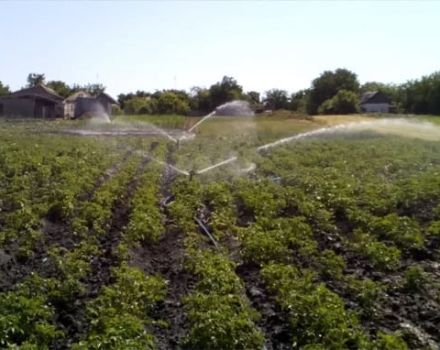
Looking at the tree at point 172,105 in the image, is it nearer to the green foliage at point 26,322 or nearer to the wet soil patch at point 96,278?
the wet soil patch at point 96,278

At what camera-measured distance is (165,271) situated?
33.1ft

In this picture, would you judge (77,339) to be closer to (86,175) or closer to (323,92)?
(86,175)

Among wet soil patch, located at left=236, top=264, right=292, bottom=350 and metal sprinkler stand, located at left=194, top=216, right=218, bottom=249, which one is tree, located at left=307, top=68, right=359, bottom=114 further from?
wet soil patch, located at left=236, top=264, right=292, bottom=350

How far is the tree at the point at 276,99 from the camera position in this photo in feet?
310

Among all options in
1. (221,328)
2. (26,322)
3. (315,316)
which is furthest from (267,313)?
(26,322)

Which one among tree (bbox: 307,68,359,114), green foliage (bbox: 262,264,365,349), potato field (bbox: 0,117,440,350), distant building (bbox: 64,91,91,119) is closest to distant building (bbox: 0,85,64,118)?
distant building (bbox: 64,91,91,119)

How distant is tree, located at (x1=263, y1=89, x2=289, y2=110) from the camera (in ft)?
310

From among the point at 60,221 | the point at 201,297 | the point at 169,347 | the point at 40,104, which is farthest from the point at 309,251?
the point at 40,104

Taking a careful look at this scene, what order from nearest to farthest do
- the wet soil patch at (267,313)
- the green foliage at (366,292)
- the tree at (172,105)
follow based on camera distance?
1. the wet soil patch at (267,313)
2. the green foliage at (366,292)
3. the tree at (172,105)

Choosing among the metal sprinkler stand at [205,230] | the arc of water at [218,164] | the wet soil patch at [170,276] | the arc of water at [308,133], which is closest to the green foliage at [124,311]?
the wet soil patch at [170,276]

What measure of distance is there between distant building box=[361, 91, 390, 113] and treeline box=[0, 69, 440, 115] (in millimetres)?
1129

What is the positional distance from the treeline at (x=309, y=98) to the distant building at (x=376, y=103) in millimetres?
1129

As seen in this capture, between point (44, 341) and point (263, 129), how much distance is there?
41.5 meters

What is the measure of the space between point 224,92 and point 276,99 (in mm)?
27560
